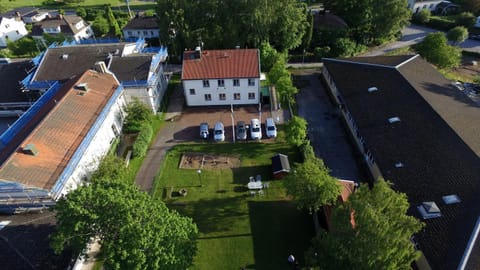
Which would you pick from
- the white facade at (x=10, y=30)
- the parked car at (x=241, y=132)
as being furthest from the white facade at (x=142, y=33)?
the parked car at (x=241, y=132)

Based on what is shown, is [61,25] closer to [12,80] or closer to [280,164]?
[12,80]

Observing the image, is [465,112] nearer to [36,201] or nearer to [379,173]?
[379,173]

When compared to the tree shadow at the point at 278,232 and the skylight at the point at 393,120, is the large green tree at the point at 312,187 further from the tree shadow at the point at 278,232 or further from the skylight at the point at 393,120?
the skylight at the point at 393,120

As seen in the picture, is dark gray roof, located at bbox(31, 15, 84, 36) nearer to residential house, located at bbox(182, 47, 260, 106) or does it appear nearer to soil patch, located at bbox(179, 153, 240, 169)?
residential house, located at bbox(182, 47, 260, 106)

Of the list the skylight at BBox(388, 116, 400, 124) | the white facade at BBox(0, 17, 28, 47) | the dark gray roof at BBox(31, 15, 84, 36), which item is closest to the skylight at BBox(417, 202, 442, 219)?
the skylight at BBox(388, 116, 400, 124)

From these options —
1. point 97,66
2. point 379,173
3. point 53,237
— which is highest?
point 97,66

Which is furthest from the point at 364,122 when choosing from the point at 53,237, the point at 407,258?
the point at 53,237

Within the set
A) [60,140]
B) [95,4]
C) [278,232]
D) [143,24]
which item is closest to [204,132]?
[60,140]

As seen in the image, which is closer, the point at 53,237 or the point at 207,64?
the point at 53,237
